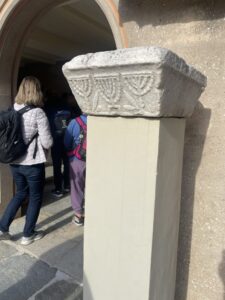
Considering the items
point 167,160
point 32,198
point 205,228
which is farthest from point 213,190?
point 32,198

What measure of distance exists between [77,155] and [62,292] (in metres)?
1.51

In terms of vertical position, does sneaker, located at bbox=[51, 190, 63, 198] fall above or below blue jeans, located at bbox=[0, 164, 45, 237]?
below

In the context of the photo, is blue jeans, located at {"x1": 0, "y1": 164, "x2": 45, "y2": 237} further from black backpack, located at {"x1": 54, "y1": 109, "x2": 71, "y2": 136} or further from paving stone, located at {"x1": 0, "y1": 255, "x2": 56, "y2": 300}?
black backpack, located at {"x1": 54, "y1": 109, "x2": 71, "y2": 136}

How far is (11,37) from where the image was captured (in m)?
3.28

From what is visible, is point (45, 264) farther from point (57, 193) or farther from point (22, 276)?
point (57, 193)

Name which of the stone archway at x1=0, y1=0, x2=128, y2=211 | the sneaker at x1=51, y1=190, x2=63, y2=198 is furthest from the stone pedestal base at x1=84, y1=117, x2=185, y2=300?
the sneaker at x1=51, y1=190, x2=63, y2=198

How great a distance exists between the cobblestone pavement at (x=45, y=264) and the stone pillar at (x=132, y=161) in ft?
2.96

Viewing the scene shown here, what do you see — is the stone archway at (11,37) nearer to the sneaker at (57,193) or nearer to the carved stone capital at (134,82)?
the sneaker at (57,193)

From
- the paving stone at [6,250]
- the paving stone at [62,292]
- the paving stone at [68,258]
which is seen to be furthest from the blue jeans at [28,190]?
the paving stone at [62,292]

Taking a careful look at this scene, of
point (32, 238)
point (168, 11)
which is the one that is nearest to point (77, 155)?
point (32, 238)

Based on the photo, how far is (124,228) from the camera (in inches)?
60.7

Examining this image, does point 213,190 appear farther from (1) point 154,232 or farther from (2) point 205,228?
(1) point 154,232

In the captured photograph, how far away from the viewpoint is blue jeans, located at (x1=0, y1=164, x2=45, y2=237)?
2.97 meters

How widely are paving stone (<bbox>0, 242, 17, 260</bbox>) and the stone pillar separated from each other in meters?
1.53
